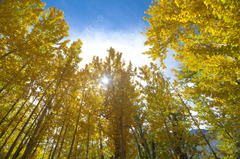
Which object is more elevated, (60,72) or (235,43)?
(60,72)

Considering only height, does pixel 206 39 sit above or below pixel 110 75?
below

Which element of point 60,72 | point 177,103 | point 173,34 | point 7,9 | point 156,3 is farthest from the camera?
point 177,103

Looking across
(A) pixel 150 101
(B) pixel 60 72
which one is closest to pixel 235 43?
(A) pixel 150 101

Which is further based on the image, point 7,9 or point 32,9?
point 32,9

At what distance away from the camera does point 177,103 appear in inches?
307

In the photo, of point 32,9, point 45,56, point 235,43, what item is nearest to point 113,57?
point 45,56

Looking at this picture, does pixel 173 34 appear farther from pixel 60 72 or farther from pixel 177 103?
pixel 60 72

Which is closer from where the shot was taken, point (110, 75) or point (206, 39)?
point (206, 39)

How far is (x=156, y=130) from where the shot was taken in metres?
6.84

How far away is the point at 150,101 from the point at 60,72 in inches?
239

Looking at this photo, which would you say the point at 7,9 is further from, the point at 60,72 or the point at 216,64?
the point at 216,64

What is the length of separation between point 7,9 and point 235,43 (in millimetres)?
7736

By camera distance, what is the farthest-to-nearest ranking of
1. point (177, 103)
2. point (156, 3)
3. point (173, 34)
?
point (177, 103)
point (156, 3)
point (173, 34)

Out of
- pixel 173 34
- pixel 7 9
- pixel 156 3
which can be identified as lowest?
pixel 173 34
